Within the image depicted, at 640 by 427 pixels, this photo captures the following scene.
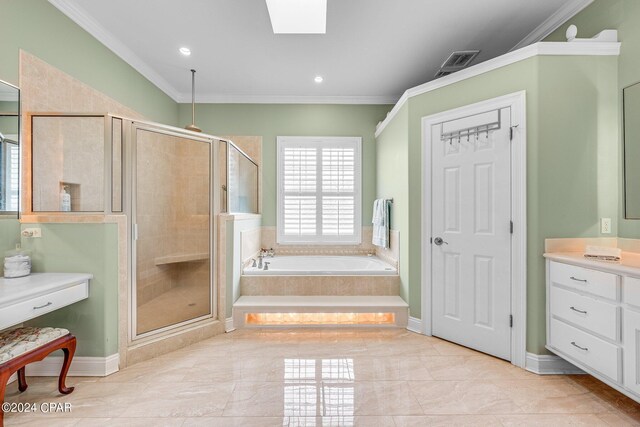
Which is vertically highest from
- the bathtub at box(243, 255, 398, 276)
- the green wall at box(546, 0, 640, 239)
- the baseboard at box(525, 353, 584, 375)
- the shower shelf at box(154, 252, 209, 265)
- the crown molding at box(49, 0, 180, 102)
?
the crown molding at box(49, 0, 180, 102)

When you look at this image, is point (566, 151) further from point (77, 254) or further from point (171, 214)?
point (77, 254)

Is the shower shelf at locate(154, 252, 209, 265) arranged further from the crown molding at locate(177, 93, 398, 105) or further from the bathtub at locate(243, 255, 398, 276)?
the crown molding at locate(177, 93, 398, 105)

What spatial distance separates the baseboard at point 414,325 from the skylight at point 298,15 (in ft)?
9.46

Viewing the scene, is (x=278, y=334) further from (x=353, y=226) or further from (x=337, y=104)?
(x=337, y=104)

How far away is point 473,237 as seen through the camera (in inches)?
95.0

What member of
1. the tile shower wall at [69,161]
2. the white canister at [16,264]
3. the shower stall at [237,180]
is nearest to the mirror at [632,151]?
the shower stall at [237,180]

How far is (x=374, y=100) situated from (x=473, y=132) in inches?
83.4

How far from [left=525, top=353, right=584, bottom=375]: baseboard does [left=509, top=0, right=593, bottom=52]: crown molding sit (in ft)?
9.37

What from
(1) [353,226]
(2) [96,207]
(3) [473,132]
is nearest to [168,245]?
(2) [96,207]

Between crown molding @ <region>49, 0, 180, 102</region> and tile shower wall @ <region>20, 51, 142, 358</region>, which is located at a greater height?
crown molding @ <region>49, 0, 180, 102</region>

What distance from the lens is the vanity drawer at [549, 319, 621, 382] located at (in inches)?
65.3

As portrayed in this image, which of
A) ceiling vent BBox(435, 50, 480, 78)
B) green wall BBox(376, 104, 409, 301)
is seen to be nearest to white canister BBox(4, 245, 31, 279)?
green wall BBox(376, 104, 409, 301)

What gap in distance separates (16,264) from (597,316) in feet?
12.6

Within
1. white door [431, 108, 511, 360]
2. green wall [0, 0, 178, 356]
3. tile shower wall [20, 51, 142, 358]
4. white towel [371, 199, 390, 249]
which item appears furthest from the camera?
white towel [371, 199, 390, 249]
